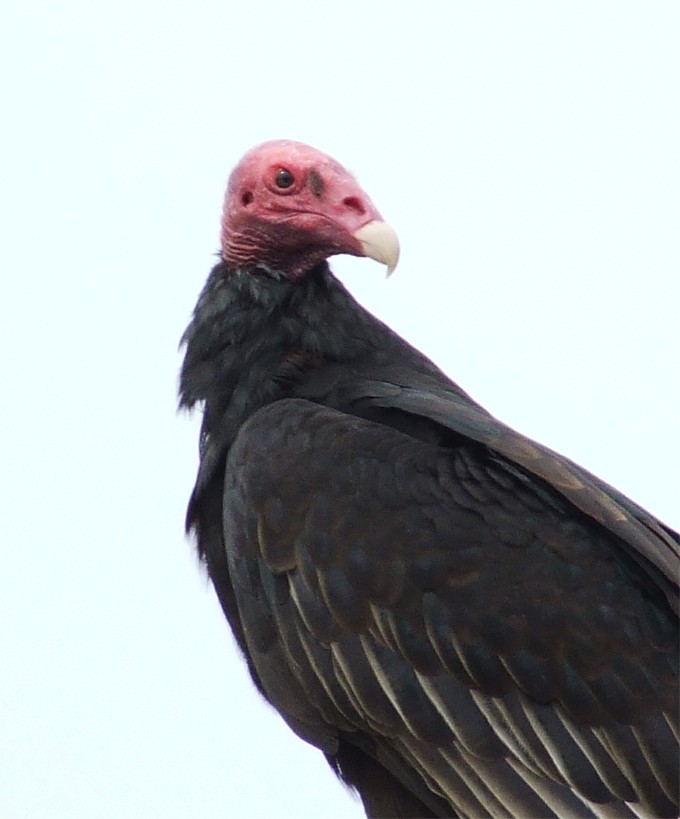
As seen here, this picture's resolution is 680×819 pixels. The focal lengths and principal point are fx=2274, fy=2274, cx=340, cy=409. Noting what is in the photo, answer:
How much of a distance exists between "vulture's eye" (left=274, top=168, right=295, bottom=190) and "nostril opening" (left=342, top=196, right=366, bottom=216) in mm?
288

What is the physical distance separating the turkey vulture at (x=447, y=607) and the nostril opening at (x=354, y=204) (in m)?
0.34

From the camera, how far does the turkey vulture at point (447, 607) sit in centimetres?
715

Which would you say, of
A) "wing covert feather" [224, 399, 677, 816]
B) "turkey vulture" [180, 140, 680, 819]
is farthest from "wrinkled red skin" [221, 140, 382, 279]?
"wing covert feather" [224, 399, 677, 816]

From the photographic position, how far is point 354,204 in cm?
805

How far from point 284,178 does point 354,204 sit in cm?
36

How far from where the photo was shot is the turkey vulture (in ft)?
23.5

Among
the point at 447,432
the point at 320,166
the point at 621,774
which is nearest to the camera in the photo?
the point at 621,774

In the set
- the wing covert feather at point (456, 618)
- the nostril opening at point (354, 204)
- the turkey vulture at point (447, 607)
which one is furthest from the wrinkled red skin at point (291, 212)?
the wing covert feather at point (456, 618)

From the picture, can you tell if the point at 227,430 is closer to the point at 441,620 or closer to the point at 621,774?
the point at 441,620

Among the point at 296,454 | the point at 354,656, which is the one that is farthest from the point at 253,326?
the point at 354,656

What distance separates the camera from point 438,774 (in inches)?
283

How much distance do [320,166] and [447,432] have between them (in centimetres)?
121

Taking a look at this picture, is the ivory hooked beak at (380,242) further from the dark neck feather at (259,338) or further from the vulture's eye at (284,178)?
the vulture's eye at (284,178)

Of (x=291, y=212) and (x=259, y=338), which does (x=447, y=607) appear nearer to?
(x=259, y=338)
